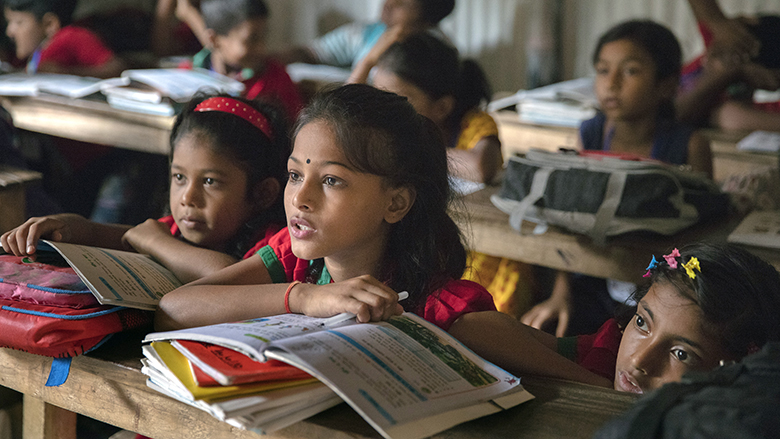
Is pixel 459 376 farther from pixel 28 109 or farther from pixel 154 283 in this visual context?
pixel 28 109

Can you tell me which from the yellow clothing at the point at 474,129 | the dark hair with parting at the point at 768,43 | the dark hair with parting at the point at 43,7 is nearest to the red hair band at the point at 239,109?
the yellow clothing at the point at 474,129

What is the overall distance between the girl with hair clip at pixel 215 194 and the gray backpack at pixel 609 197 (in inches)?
24.1

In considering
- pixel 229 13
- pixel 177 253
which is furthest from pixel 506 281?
pixel 229 13

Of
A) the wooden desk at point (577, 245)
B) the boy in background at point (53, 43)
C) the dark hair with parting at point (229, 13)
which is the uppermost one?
the dark hair with parting at point (229, 13)

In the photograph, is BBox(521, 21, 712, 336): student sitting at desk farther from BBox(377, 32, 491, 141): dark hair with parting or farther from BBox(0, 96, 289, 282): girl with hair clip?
BBox(0, 96, 289, 282): girl with hair clip

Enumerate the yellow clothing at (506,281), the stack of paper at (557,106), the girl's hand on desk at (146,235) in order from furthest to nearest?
1. the stack of paper at (557,106)
2. the yellow clothing at (506,281)
3. the girl's hand on desk at (146,235)

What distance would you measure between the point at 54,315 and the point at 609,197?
3.91 feet

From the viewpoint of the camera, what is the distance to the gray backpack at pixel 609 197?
1588mm

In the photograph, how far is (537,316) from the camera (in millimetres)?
1970

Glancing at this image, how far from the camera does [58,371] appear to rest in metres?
0.92

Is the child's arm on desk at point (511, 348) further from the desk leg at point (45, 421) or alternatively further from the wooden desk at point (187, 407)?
the desk leg at point (45, 421)

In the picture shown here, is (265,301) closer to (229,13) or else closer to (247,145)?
(247,145)

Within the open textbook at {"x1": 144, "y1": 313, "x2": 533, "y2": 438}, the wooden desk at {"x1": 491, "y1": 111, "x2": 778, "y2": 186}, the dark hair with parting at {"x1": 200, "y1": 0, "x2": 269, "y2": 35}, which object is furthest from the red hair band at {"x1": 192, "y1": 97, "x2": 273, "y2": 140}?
the dark hair with parting at {"x1": 200, "y1": 0, "x2": 269, "y2": 35}

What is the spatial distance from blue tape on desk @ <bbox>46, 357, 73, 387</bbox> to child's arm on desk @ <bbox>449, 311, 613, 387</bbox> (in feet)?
1.72
